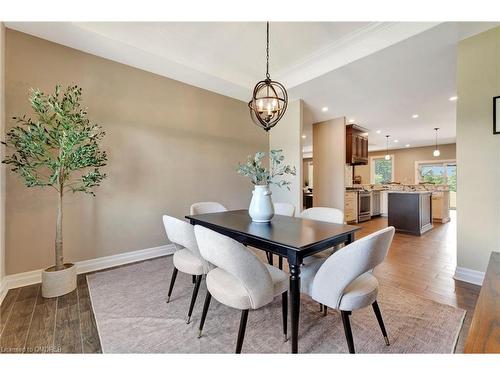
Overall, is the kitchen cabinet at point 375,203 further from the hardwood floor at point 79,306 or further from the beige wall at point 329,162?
the hardwood floor at point 79,306

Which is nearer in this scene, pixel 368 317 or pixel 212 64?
pixel 368 317

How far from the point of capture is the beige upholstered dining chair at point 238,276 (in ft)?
3.87

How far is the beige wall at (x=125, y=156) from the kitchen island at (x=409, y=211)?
353 centimetres

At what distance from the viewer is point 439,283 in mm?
2375

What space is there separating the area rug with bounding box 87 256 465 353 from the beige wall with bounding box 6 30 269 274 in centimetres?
89

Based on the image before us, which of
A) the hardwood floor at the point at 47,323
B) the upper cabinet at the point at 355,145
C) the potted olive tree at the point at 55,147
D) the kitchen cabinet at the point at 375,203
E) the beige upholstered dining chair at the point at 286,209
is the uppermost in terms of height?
the upper cabinet at the point at 355,145

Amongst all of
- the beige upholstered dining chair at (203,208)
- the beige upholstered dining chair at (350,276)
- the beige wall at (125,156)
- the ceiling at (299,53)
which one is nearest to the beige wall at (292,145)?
the ceiling at (299,53)

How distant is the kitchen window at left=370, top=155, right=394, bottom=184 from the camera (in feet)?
32.5

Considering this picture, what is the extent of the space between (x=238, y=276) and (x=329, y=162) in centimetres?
490

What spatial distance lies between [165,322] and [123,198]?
6.27ft
